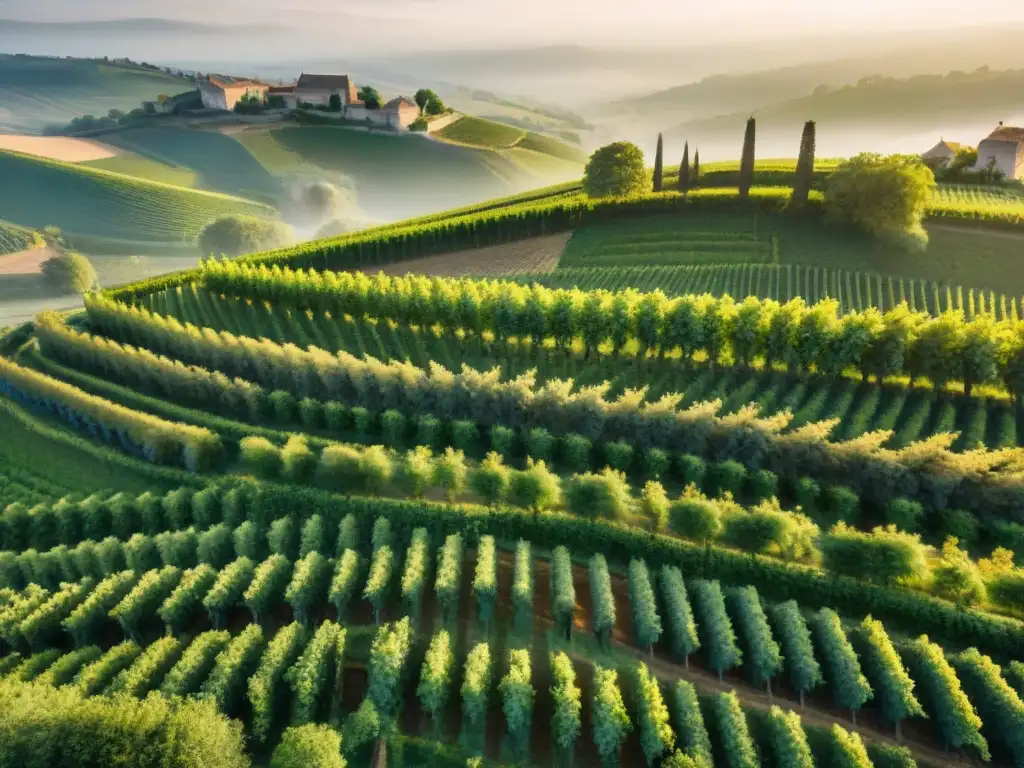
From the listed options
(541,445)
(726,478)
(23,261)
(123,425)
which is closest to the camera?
(726,478)

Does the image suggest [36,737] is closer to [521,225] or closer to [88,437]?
[88,437]

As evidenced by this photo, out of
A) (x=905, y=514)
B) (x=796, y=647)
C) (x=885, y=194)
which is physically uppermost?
(x=885, y=194)

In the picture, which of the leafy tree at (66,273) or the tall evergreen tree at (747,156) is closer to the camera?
the tall evergreen tree at (747,156)

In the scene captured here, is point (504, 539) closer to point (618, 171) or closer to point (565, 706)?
point (565, 706)

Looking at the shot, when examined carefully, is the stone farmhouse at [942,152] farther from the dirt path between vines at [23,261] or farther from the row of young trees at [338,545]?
the dirt path between vines at [23,261]

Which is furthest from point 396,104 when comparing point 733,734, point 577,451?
point 733,734

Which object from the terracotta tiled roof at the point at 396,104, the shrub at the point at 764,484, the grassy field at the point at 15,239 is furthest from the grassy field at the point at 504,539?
the terracotta tiled roof at the point at 396,104

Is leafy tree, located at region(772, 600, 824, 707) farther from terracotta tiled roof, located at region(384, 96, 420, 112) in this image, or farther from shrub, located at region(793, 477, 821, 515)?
terracotta tiled roof, located at region(384, 96, 420, 112)
